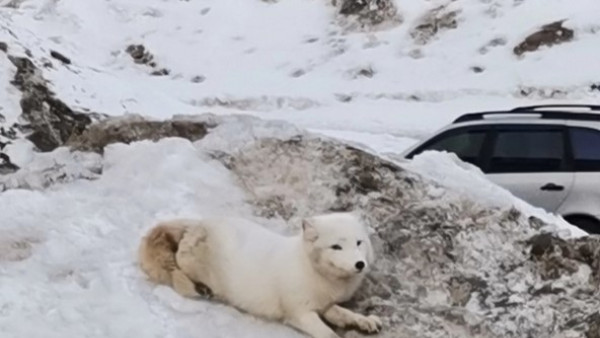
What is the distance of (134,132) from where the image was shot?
26.9ft

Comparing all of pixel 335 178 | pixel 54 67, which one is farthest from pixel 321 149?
pixel 54 67

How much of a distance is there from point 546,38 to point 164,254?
55.9 ft

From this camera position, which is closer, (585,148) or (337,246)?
(337,246)

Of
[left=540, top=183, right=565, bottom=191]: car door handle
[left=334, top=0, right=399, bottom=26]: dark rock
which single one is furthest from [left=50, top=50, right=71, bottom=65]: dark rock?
[left=334, top=0, right=399, bottom=26]: dark rock

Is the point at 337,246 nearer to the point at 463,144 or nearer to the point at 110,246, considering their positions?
the point at 110,246

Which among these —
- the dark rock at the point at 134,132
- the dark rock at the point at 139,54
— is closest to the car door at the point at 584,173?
the dark rock at the point at 134,132

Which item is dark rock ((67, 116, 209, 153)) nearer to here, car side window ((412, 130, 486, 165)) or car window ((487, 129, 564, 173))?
car side window ((412, 130, 486, 165))

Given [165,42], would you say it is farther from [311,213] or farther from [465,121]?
[311,213]

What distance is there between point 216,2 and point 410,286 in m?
22.0

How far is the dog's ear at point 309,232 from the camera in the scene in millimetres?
5738

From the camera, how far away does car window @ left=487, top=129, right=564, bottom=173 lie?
446 inches

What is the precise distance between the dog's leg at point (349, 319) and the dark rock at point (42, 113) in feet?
25.0

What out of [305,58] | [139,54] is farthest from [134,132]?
[139,54]

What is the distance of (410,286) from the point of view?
247 inches
